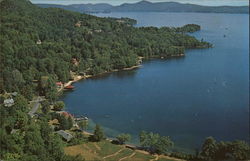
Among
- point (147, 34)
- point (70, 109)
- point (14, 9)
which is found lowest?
point (70, 109)

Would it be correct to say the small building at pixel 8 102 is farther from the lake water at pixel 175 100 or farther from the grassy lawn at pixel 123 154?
the grassy lawn at pixel 123 154

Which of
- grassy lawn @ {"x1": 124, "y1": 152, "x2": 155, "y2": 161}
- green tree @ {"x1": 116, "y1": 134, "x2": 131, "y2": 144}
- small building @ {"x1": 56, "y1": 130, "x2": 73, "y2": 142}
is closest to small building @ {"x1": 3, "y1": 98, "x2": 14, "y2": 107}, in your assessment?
small building @ {"x1": 56, "y1": 130, "x2": 73, "y2": 142}

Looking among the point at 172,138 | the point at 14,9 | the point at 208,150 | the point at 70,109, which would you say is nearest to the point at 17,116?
the point at 70,109

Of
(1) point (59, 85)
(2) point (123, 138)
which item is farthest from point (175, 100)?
(1) point (59, 85)

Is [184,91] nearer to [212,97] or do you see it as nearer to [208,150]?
[212,97]

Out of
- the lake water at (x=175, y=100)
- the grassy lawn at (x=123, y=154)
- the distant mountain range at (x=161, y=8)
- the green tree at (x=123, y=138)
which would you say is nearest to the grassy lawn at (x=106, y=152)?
the grassy lawn at (x=123, y=154)

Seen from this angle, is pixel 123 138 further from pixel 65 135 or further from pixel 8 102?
pixel 8 102
